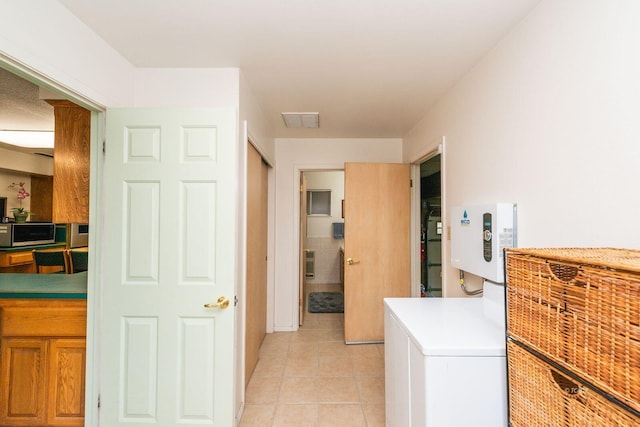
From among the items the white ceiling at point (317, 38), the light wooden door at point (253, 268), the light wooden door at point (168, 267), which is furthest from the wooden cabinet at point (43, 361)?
the white ceiling at point (317, 38)

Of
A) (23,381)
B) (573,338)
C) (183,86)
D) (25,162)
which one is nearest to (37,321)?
(23,381)

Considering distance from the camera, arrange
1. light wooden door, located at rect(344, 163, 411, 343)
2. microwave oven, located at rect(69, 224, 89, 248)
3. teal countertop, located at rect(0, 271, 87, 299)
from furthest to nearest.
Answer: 1. microwave oven, located at rect(69, 224, 89, 248)
2. light wooden door, located at rect(344, 163, 411, 343)
3. teal countertop, located at rect(0, 271, 87, 299)

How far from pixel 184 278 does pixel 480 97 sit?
2.17m

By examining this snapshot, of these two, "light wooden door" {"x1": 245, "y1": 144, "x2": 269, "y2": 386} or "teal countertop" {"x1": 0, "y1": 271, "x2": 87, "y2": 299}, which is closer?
"teal countertop" {"x1": 0, "y1": 271, "x2": 87, "y2": 299}

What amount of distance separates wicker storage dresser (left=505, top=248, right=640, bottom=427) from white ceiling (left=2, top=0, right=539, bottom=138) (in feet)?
4.08

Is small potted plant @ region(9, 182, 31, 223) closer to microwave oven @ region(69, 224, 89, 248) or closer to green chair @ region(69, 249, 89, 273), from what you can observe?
microwave oven @ region(69, 224, 89, 248)

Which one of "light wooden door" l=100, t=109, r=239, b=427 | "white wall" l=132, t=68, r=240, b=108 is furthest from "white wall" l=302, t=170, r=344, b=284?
"light wooden door" l=100, t=109, r=239, b=427

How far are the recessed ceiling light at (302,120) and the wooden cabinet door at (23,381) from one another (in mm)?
2488

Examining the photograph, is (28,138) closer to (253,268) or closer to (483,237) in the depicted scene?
(253,268)

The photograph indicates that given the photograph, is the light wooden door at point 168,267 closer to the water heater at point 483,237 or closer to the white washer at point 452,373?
the white washer at point 452,373

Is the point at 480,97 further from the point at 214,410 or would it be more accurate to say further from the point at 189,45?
the point at 214,410

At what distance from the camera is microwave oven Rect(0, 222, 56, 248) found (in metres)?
4.41

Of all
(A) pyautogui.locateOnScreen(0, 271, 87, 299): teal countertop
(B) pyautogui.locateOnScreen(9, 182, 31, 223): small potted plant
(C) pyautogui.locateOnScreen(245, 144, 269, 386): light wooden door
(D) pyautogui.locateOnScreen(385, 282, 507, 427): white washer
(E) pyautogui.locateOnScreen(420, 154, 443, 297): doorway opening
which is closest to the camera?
(D) pyautogui.locateOnScreen(385, 282, 507, 427): white washer

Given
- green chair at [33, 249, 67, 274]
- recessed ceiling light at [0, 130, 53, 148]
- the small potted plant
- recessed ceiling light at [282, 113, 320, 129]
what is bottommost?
green chair at [33, 249, 67, 274]
